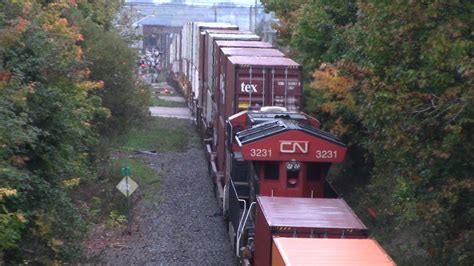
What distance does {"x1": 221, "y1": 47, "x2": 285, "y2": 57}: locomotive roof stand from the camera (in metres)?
24.6

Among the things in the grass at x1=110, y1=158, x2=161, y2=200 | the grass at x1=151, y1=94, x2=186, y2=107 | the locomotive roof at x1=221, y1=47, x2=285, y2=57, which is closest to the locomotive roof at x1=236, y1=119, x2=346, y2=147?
the locomotive roof at x1=221, y1=47, x2=285, y2=57

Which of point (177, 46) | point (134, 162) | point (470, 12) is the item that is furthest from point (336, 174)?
point (177, 46)

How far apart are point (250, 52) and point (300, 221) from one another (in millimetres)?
11601

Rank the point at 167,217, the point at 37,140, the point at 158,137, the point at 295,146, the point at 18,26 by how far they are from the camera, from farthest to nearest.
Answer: the point at 158,137 → the point at 167,217 → the point at 295,146 → the point at 37,140 → the point at 18,26

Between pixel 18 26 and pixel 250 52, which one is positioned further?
pixel 250 52

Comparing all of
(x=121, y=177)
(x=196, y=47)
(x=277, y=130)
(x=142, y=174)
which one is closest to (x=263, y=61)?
(x=277, y=130)

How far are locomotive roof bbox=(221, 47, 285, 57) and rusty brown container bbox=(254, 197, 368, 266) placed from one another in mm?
9569

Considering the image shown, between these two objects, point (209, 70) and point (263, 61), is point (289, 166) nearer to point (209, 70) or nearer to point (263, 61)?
point (263, 61)

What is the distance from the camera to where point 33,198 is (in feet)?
47.6

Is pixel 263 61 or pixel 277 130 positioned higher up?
pixel 263 61

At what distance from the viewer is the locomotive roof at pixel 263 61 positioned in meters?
21.8

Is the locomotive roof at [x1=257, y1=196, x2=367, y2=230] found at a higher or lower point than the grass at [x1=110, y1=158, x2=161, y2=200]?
higher

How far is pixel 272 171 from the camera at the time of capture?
17.4m

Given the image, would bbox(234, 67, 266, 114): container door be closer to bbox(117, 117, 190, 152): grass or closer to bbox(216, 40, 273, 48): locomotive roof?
bbox(216, 40, 273, 48): locomotive roof
